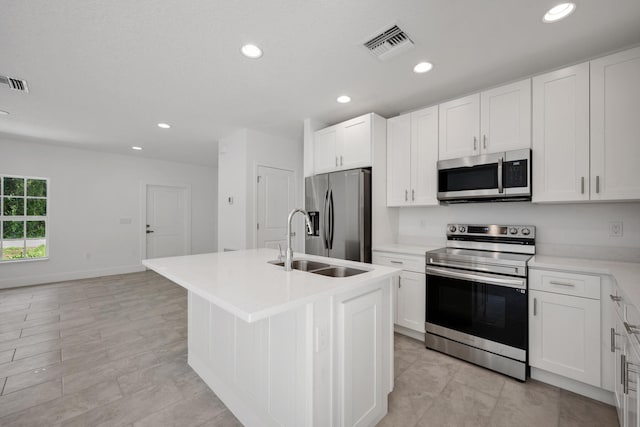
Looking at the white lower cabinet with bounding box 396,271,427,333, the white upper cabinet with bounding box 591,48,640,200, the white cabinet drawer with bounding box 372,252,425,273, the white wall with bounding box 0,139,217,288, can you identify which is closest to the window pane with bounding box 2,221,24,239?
the white wall with bounding box 0,139,217,288

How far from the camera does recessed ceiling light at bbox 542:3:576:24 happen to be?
158cm

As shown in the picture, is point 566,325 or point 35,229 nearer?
point 566,325

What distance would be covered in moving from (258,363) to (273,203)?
292 cm

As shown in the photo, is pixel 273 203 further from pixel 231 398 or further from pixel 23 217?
pixel 23 217

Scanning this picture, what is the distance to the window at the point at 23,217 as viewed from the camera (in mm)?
4559

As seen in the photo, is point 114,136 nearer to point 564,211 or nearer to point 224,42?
point 224,42

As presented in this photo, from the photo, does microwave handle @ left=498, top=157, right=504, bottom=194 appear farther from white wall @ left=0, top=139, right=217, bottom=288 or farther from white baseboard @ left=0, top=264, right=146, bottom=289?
white baseboard @ left=0, top=264, right=146, bottom=289

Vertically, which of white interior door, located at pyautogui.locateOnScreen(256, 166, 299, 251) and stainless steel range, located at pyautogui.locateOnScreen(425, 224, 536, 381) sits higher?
white interior door, located at pyautogui.locateOnScreen(256, 166, 299, 251)

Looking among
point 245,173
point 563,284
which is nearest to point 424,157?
point 563,284

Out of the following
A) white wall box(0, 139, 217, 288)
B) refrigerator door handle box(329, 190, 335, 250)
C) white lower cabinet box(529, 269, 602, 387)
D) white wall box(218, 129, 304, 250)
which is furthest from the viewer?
white wall box(0, 139, 217, 288)

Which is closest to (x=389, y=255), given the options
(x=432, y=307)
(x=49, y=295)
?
(x=432, y=307)

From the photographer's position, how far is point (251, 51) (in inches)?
80.7

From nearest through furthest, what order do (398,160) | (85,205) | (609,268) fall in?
(609,268), (398,160), (85,205)

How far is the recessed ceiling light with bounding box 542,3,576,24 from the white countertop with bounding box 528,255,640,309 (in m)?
1.61
